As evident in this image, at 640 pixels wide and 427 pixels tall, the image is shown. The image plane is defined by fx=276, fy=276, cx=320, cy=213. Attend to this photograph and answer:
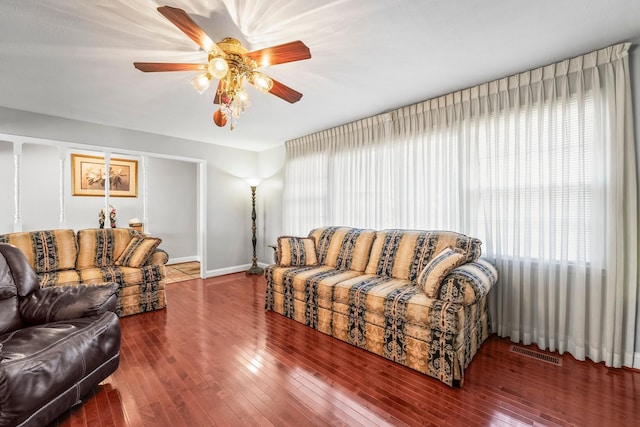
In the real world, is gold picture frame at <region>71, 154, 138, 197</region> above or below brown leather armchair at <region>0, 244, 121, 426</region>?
above

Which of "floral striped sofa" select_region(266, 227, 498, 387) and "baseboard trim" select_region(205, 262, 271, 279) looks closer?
"floral striped sofa" select_region(266, 227, 498, 387)

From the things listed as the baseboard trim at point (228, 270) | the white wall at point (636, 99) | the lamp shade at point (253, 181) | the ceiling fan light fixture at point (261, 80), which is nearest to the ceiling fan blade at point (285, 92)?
the ceiling fan light fixture at point (261, 80)

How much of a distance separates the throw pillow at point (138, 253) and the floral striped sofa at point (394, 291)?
1.55 meters

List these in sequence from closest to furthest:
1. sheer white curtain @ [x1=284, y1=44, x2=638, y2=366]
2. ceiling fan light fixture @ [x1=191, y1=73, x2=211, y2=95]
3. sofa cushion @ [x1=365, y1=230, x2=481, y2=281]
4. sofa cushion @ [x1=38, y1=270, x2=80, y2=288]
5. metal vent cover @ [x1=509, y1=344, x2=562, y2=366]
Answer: ceiling fan light fixture @ [x1=191, y1=73, x2=211, y2=95]
sheer white curtain @ [x1=284, y1=44, x2=638, y2=366]
metal vent cover @ [x1=509, y1=344, x2=562, y2=366]
sofa cushion @ [x1=365, y1=230, x2=481, y2=281]
sofa cushion @ [x1=38, y1=270, x2=80, y2=288]

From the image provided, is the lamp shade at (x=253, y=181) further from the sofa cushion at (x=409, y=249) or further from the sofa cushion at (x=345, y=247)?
the sofa cushion at (x=409, y=249)

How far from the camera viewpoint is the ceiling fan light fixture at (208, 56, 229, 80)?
174 cm

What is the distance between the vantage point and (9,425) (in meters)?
1.33

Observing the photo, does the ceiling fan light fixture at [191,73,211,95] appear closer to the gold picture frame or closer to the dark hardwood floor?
the dark hardwood floor

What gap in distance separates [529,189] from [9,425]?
378 cm

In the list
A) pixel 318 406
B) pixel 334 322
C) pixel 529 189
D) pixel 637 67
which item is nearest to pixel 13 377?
pixel 318 406

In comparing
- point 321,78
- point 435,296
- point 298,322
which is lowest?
point 298,322

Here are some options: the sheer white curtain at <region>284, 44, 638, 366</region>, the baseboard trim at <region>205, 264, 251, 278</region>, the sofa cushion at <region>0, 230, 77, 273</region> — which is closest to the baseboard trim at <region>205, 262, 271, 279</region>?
the baseboard trim at <region>205, 264, 251, 278</region>

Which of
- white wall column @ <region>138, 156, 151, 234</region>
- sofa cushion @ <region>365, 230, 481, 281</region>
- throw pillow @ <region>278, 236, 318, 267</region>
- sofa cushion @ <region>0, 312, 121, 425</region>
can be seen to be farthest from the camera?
white wall column @ <region>138, 156, 151, 234</region>

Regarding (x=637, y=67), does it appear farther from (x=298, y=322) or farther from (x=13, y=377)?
(x=13, y=377)
